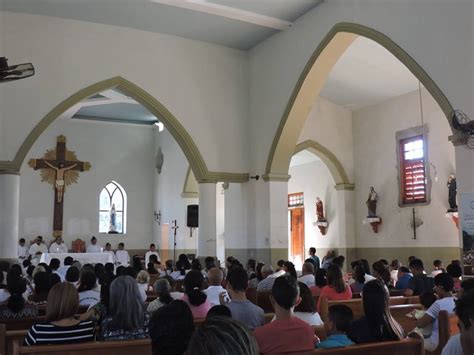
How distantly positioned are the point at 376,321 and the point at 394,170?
10567 millimetres

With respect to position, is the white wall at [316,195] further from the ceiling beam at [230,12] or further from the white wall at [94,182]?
the white wall at [94,182]

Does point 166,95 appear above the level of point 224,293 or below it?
above

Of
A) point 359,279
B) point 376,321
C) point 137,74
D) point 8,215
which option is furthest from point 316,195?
point 376,321

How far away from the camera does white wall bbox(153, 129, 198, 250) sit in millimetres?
18031

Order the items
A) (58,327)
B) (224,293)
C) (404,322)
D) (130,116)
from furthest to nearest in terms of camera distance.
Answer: (130,116)
(224,293)
(404,322)
(58,327)

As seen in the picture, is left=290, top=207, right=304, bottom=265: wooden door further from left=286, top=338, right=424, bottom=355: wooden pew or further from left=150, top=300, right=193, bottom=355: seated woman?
left=150, top=300, right=193, bottom=355: seated woman

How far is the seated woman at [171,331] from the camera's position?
6.81 ft


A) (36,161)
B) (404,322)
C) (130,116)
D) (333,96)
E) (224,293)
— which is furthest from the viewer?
(130,116)

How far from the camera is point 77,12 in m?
11.4

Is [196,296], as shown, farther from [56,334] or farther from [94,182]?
[94,182]

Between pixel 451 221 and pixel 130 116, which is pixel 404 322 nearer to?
pixel 451 221

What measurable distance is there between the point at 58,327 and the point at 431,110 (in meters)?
11.0

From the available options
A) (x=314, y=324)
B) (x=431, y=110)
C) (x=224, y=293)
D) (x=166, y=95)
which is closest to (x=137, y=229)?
(x=166, y=95)

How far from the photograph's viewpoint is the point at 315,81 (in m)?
11.4
